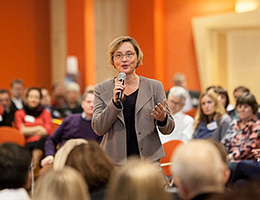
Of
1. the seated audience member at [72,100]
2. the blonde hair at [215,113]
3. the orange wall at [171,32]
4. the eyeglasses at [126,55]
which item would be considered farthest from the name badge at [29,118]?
the orange wall at [171,32]

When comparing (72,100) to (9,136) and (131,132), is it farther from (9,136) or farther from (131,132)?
(131,132)

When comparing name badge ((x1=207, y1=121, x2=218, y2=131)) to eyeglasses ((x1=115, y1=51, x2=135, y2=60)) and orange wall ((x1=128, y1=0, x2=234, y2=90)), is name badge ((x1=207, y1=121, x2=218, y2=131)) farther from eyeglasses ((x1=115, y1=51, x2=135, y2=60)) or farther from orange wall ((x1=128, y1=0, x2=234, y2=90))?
orange wall ((x1=128, y1=0, x2=234, y2=90))

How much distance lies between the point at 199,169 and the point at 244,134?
10.0 ft

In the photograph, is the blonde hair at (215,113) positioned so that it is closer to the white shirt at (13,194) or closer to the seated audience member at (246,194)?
the white shirt at (13,194)

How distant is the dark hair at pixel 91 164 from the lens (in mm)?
2100

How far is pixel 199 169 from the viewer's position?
66.7 inches

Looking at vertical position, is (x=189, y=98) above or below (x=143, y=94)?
below

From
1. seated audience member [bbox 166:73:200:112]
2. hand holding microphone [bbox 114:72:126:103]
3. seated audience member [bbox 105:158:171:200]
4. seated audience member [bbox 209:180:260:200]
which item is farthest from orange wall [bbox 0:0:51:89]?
seated audience member [bbox 209:180:260:200]

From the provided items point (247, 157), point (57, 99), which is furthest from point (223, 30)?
point (247, 157)

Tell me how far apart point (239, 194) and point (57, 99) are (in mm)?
7278

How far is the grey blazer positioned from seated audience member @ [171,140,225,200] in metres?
1.02

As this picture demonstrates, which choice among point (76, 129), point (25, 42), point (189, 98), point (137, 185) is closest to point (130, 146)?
point (137, 185)

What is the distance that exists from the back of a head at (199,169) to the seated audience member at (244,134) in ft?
8.96

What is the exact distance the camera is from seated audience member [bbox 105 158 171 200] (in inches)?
60.5
